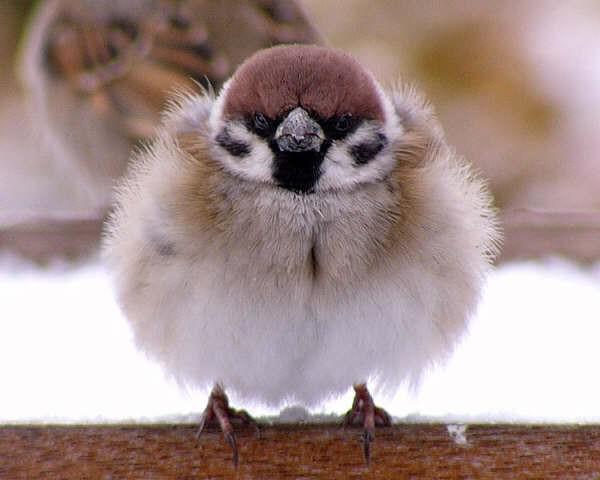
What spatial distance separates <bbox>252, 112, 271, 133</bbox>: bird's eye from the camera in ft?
4.84

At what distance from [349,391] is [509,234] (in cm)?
70

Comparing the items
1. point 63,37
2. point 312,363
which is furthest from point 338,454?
point 63,37

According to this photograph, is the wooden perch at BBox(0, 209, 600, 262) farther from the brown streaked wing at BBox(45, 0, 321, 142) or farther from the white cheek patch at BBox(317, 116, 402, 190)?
the white cheek patch at BBox(317, 116, 402, 190)

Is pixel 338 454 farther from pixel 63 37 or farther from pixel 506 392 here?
pixel 63 37

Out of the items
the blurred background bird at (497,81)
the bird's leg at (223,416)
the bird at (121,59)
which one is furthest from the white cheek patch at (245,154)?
the blurred background bird at (497,81)

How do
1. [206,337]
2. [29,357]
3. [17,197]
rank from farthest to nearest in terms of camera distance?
1. [17,197]
2. [29,357]
3. [206,337]

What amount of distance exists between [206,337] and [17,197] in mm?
2037

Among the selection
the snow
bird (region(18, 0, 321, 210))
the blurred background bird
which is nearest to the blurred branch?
the snow

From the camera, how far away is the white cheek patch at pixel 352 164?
4.94 ft

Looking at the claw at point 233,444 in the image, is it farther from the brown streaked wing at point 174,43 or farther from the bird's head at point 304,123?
the brown streaked wing at point 174,43

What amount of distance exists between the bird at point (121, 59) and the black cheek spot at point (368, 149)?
63 centimetres

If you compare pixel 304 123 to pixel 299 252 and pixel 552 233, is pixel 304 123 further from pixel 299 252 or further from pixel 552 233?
pixel 552 233

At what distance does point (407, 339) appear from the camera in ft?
5.14

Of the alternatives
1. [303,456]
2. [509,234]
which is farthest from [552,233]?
[303,456]
